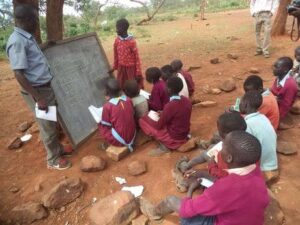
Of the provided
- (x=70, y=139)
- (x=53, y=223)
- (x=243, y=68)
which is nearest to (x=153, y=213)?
(x=53, y=223)

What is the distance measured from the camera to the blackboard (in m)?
4.10

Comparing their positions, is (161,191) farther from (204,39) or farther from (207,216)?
(204,39)

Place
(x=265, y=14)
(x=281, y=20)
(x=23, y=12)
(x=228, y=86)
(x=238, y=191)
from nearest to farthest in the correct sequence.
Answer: (x=238, y=191), (x=23, y=12), (x=228, y=86), (x=265, y=14), (x=281, y=20)

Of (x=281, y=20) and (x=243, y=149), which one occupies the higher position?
(x=243, y=149)

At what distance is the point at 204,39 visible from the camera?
35.8 ft

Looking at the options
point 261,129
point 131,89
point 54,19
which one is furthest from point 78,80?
point 261,129

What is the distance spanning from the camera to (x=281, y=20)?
9383 mm

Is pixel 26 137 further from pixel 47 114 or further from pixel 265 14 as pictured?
pixel 265 14

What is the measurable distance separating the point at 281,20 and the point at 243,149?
8.57 metres

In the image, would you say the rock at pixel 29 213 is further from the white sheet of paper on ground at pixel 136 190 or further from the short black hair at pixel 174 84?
the short black hair at pixel 174 84

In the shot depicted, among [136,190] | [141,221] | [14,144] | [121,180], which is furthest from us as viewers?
[14,144]

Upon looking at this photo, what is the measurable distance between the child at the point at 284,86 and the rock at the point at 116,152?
217cm

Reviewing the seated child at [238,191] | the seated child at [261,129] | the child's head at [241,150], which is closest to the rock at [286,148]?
the seated child at [261,129]

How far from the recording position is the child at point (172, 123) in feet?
12.2
